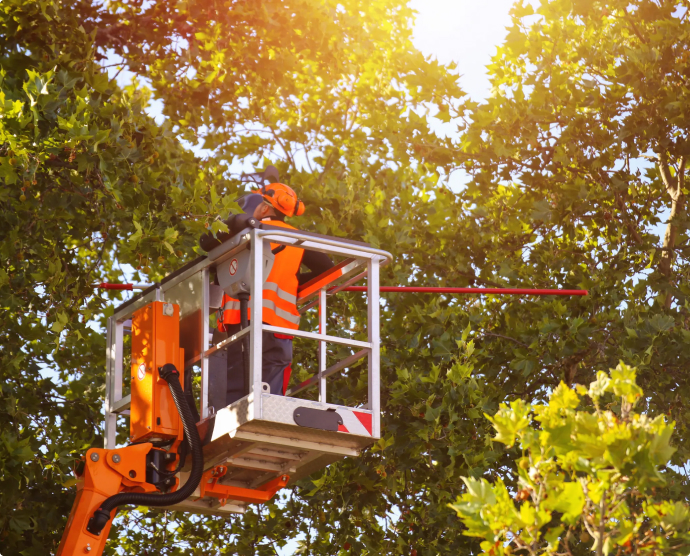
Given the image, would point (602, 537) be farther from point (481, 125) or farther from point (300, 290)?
point (481, 125)

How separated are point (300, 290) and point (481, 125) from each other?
218 inches

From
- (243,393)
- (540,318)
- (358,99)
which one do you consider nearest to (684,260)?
(540,318)

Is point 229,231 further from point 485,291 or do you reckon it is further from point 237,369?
point 485,291

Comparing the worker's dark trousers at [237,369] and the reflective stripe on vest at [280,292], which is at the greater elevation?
the reflective stripe on vest at [280,292]

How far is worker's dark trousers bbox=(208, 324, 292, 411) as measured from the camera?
840 centimetres

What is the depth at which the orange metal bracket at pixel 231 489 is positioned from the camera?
8492 millimetres

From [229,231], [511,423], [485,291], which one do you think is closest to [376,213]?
[485,291]

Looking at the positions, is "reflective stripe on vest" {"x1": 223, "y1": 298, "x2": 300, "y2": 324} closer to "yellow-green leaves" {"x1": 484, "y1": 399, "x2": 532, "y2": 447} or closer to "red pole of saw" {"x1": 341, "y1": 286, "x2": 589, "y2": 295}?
"red pole of saw" {"x1": 341, "y1": 286, "x2": 589, "y2": 295}

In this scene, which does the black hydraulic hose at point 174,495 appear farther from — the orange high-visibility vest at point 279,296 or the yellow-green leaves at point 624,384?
the yellow-green leaves at point 624,384

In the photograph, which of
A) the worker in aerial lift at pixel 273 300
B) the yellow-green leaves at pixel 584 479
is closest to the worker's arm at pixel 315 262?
the worker in aerial lift at pixel 273 300

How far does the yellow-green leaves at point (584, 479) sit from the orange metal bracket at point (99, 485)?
376cm

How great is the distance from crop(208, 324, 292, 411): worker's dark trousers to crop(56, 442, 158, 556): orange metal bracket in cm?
68

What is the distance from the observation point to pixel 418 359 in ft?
40.3

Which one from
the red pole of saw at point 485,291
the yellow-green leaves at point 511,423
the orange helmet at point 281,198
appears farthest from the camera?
the red pole of saw at point 485,291
